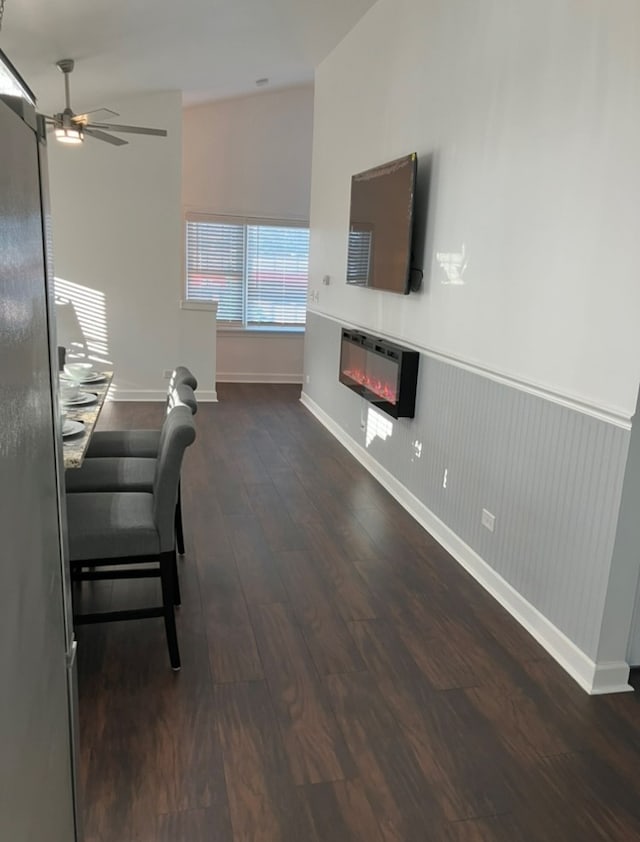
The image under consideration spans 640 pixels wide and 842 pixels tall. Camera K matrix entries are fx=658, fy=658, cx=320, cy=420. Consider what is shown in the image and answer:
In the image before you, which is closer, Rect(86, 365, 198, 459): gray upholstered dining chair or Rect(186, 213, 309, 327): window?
Rect(86, 365, 198, 459): gray upholstered dining chair

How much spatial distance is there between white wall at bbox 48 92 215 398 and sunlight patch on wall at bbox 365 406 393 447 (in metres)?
2.65

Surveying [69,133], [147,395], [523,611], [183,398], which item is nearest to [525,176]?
[183,398]

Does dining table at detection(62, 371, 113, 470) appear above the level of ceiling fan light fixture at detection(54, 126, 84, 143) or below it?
below

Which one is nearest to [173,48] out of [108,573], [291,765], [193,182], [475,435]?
[193,182]

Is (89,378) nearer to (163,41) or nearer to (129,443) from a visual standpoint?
(129,443)

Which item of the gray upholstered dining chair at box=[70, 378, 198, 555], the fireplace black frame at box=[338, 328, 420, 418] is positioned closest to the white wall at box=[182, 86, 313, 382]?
the fireplace black frame at box=[338, 328, 420, 418]

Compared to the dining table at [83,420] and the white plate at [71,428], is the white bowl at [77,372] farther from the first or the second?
the white plate at [71,428]

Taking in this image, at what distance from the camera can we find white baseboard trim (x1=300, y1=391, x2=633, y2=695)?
2.50m

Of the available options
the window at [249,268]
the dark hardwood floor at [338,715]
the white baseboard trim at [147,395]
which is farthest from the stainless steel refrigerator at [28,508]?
the window at [249,268]

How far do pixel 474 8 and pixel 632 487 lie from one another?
262 cm

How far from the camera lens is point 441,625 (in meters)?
2.90

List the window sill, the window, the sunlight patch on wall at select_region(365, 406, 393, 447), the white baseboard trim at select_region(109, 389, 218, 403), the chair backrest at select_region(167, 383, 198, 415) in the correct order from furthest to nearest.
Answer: the window sill
the window
the white baseboard trim at select_region(109, 389, 218, 403)
the sunlight patch on wall at select_region(365, 406, 393, 447)
the chair backrest at select_region(167, 383, 198, 415)

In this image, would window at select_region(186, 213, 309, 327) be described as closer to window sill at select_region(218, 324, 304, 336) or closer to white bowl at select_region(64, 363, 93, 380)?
window sill at select_region(218, 324, 304, 336)

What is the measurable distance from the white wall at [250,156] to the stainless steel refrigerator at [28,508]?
7426 millimetres
